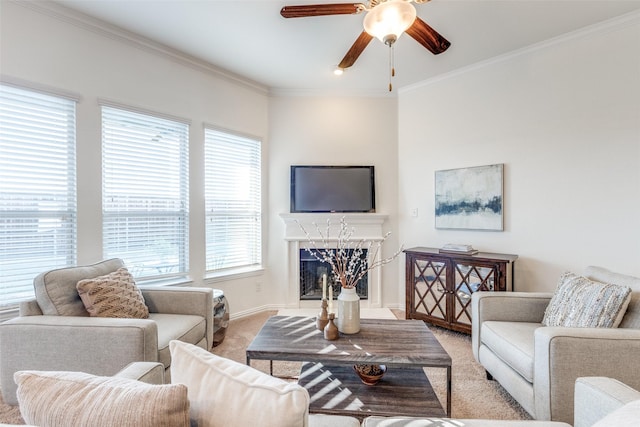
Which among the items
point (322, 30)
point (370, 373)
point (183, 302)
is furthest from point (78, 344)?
point (322, 30)

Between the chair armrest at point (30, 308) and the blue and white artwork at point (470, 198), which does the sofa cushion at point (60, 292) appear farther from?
the blue and white artwork at point (470, 198)

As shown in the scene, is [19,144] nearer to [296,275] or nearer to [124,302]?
[124,302]

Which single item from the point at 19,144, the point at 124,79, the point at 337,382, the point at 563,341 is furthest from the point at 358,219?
the point at 19,144

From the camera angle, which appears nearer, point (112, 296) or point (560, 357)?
point (560, 357)

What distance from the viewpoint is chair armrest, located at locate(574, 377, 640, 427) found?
978 millimetres

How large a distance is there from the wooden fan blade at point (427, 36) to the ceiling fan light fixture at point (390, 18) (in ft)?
1.02

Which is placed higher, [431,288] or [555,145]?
[555,145]

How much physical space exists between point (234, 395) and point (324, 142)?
3550 millimetres

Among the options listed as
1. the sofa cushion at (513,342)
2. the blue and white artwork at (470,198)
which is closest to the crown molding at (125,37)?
the blue and white artwork at (470,198)

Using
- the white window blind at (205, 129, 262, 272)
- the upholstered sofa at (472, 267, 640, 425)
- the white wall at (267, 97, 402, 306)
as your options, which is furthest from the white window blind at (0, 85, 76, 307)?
the upholstered sofa at (472, 267, 640, 425)

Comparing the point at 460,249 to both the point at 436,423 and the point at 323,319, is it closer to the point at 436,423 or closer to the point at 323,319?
the point at 323,319

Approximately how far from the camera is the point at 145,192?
298 centimetres

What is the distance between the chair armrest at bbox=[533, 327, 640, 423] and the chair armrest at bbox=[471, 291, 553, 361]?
66 centimetres

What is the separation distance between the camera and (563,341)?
1.54m
